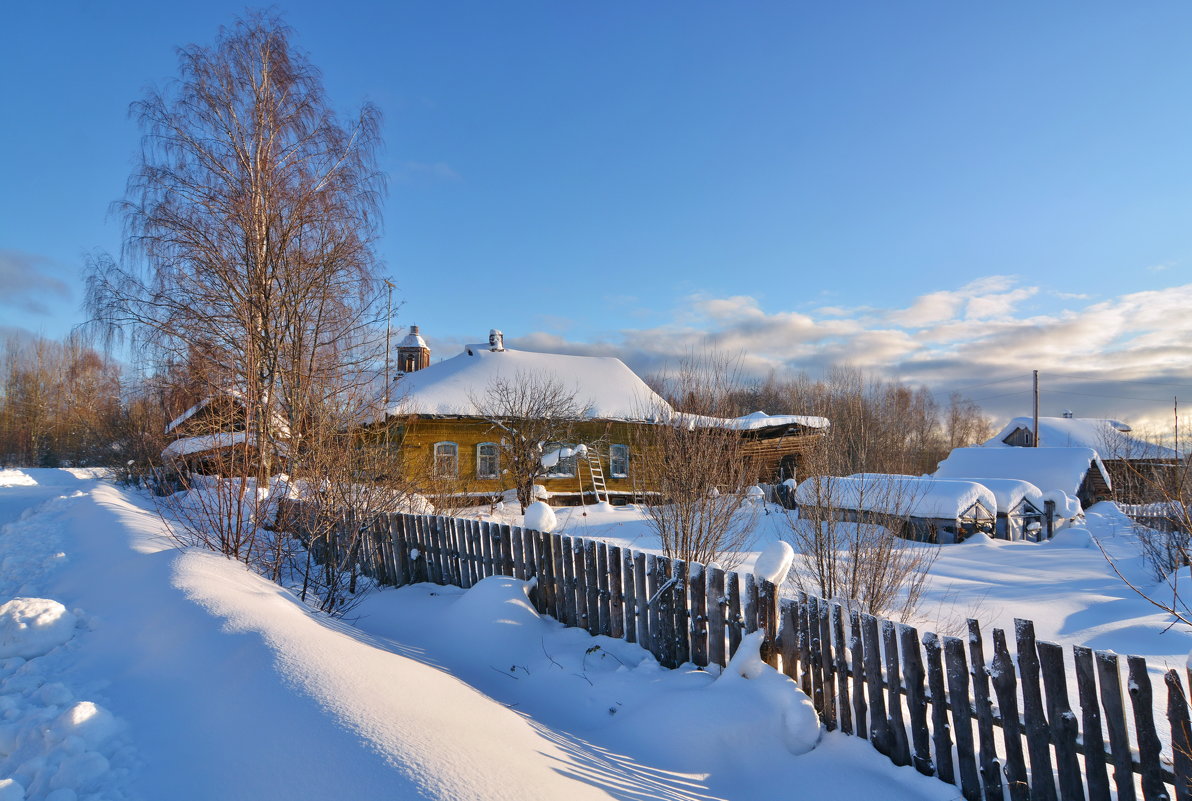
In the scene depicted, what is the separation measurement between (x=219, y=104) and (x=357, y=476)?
363 inches

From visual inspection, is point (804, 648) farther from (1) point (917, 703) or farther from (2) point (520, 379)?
(2) point (520, 379)

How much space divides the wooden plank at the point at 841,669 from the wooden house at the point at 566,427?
13.6 meters

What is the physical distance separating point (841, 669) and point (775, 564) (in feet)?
2.74

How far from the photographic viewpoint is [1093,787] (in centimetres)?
297

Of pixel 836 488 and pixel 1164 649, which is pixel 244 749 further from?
pixel 1164 649

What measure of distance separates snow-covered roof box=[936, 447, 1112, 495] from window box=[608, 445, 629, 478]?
1296cm

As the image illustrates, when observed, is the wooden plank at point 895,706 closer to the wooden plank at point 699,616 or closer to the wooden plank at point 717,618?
the wooden plank at point 717,618

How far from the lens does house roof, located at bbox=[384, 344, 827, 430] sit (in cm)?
2045

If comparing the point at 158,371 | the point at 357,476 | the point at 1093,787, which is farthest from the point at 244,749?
the point at 158,371

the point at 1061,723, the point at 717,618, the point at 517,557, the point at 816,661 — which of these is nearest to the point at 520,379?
the point at 517,557

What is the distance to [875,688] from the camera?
3.72m

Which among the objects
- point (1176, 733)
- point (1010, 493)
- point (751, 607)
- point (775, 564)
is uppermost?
point (775, 564)

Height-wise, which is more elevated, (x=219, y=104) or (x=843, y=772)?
(x=219, y=104)

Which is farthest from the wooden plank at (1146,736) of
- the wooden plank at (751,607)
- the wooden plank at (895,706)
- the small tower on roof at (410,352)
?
the small tower on roof at (410,352)
